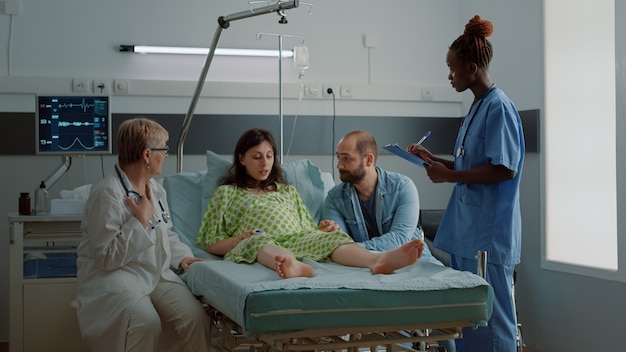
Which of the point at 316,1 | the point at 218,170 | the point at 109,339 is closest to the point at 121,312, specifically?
the point at 109,339

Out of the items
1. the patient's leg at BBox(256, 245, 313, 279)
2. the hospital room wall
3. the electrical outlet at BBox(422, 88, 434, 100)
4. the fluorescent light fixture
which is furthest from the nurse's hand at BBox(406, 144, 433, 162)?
the electrical outlet at BBox(422, 88, 434, 100)

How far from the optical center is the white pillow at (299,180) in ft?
11.6

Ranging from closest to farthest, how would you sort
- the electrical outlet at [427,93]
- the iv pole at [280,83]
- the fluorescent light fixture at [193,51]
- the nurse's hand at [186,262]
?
the nurse's hand at [186,262] < the iv pole at [280,83] < the fluorescent light fixture at [193,51] < the electrical outlet at [427,93]

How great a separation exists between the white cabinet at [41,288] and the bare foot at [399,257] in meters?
1.68

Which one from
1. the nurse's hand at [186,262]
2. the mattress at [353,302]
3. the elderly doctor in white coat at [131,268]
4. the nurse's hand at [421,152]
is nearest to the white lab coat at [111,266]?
the elderly doctor in white coat at [131,268]

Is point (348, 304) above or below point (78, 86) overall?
below

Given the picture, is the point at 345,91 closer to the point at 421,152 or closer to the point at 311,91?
the point at 311,91

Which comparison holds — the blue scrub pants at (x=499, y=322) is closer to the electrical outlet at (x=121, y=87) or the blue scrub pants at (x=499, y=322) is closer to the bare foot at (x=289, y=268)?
the bare foot at (x=289, y=268)

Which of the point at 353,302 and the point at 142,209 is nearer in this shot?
the point at 353,302

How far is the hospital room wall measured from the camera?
4297mm

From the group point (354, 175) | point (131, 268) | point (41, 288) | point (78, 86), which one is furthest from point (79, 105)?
point (354, 175)

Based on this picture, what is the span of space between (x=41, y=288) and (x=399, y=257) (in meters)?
1.85

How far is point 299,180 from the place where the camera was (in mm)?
3627

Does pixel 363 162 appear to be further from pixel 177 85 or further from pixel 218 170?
pixel 177 85
